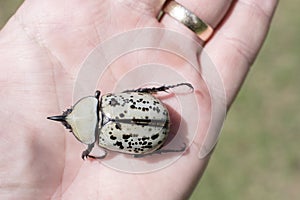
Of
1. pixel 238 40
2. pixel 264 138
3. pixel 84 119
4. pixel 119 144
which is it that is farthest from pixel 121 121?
pixel 264 138

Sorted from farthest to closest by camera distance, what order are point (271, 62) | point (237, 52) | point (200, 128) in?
point (271, 62)
point (237, 52)
point (200, 128)

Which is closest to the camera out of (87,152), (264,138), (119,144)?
(119,144)

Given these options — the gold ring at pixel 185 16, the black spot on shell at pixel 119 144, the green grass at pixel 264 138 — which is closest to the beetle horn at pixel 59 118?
the black spot on shell at pixel 119 144

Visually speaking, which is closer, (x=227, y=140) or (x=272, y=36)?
(x=227, y=140)

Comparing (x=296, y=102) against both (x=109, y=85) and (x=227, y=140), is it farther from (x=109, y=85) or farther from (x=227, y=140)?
(x=109, y=85)

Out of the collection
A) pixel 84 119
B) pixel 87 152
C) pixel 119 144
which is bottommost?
pixel 87 152

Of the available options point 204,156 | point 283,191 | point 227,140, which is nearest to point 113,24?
point 204,156

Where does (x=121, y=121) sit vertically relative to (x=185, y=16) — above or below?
Result: below

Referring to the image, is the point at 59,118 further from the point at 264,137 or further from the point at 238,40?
the point at 264,137
